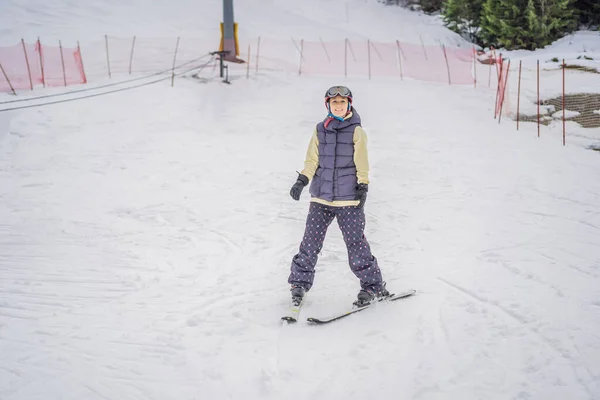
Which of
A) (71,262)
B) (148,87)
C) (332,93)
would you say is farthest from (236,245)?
(148,87)

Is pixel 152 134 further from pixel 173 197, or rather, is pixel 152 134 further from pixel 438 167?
→ pixel 438 167

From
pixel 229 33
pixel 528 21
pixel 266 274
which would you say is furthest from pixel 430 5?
pixel 266 274

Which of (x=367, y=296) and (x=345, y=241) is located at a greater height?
(x=345, y=241)

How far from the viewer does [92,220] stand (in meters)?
6.86

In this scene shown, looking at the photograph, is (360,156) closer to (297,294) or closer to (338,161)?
(338,161)

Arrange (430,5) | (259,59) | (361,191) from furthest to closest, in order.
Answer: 1. (430,5)
2. (259,59)
3. (361,191)

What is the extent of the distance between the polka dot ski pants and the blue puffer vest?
0.14 metres

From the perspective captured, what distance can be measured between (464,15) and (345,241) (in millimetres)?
22975

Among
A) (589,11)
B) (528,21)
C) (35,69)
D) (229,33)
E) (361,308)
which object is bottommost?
(361,308)

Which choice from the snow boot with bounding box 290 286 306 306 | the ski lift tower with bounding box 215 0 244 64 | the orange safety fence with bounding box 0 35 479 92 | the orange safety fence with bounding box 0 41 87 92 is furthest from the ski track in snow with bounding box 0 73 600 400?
the ski lift tower with bounding box 215 0 244 64

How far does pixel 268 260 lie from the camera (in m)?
5.84

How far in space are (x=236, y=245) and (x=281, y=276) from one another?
1.13 m

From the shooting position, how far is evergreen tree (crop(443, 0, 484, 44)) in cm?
2389

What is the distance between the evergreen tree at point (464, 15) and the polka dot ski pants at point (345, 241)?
21.8m
